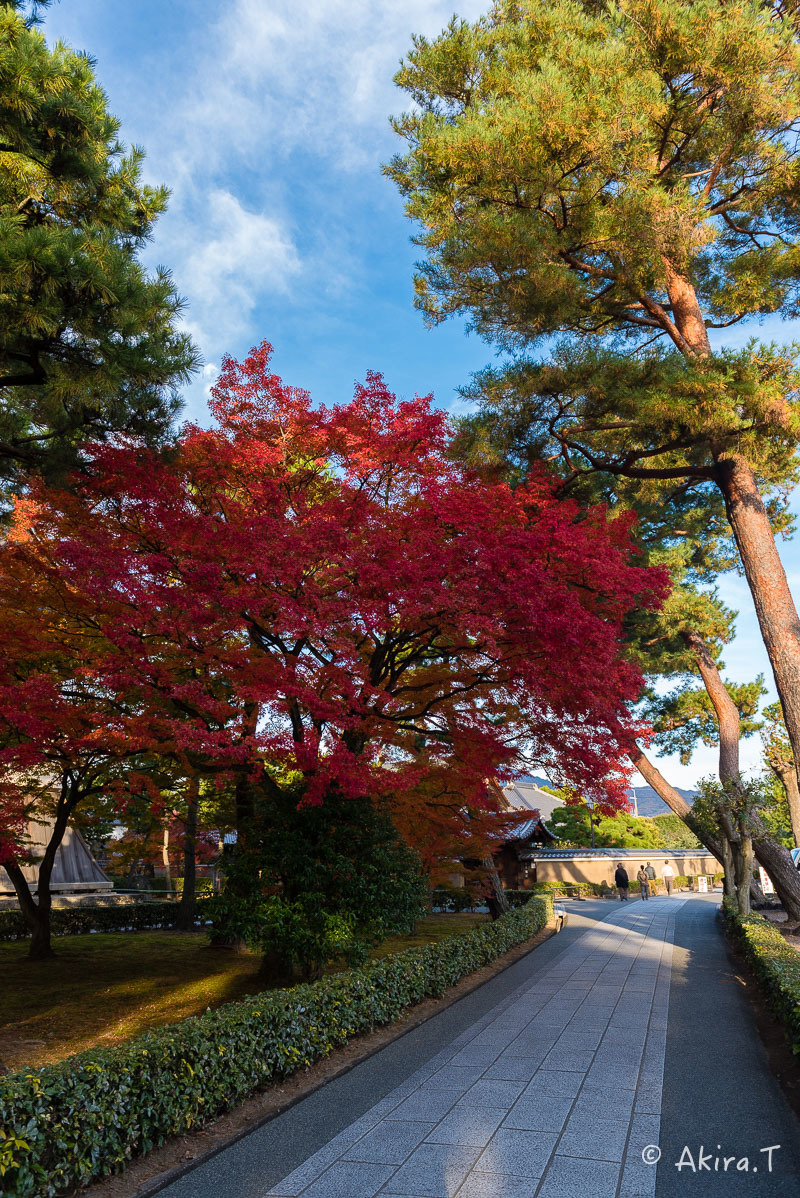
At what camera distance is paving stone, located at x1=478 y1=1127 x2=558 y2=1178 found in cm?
482

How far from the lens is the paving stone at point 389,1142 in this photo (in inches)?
199

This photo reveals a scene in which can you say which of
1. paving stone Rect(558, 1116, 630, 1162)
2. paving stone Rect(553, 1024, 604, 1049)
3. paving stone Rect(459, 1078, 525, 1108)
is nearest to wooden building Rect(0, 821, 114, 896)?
paving stone Rect(553, 1024, 604, 1049)

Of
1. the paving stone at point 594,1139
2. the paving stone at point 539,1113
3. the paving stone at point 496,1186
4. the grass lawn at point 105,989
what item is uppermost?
the grass lawn at point 105,989

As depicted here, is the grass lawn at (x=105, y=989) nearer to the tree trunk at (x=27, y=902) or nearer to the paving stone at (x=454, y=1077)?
the tree trunk at (x=27, y=902)

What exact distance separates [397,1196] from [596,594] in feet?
27.0

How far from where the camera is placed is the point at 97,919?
21656 mm

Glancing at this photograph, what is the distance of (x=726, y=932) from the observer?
16.7 metres

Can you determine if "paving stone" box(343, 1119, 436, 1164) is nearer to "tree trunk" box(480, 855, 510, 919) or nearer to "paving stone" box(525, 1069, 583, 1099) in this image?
"paving stone" box(525, 1069, 583, 1099)

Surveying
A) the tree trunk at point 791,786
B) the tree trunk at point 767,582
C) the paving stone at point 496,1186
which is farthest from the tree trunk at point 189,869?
the tree trunk at point 791,786

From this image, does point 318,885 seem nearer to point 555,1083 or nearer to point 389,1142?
point 555,1083

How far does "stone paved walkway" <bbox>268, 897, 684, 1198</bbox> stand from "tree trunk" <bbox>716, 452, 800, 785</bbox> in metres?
4.59

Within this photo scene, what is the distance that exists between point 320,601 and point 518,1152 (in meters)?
5.86

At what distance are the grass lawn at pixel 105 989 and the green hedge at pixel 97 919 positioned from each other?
957 mm

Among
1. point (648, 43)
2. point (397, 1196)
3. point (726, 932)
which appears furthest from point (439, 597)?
point (726, 932)
